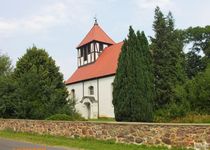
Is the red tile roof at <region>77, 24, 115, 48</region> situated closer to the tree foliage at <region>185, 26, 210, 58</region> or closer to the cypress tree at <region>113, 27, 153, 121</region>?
the tree foliage at <region>185, 26, 210, 58</region>

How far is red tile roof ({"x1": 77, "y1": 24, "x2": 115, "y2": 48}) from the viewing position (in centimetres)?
4616

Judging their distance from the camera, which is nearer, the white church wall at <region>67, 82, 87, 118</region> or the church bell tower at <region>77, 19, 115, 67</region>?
the white church wall at <region>67, 82, 87, 118</region>

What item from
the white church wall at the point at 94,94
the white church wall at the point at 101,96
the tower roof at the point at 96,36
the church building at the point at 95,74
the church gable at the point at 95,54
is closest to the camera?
the white church wall at the point at 101,96

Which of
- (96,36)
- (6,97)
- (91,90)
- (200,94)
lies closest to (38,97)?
(6,97)

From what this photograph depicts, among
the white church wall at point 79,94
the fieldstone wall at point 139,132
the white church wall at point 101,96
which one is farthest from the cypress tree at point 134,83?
the white church wall at point 79,94

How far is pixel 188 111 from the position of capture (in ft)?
62.5

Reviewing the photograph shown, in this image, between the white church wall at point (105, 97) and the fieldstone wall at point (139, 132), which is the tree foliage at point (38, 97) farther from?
the white church wall at point (105, 97)

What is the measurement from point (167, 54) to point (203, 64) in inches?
826

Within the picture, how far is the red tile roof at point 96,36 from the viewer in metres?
46.2

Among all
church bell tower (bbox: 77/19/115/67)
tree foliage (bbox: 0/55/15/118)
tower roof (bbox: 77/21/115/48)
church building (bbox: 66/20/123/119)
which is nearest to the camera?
tree foliage (bbox: 0/55/15/118)

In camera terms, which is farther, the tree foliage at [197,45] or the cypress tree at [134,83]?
the tree foliage at [197,45]

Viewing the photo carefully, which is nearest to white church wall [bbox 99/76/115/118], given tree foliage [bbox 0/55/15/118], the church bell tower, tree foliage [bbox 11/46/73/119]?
the church bell tower

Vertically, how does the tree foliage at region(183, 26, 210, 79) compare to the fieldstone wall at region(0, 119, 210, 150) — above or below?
above

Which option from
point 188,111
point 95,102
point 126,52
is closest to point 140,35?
point 126,52
